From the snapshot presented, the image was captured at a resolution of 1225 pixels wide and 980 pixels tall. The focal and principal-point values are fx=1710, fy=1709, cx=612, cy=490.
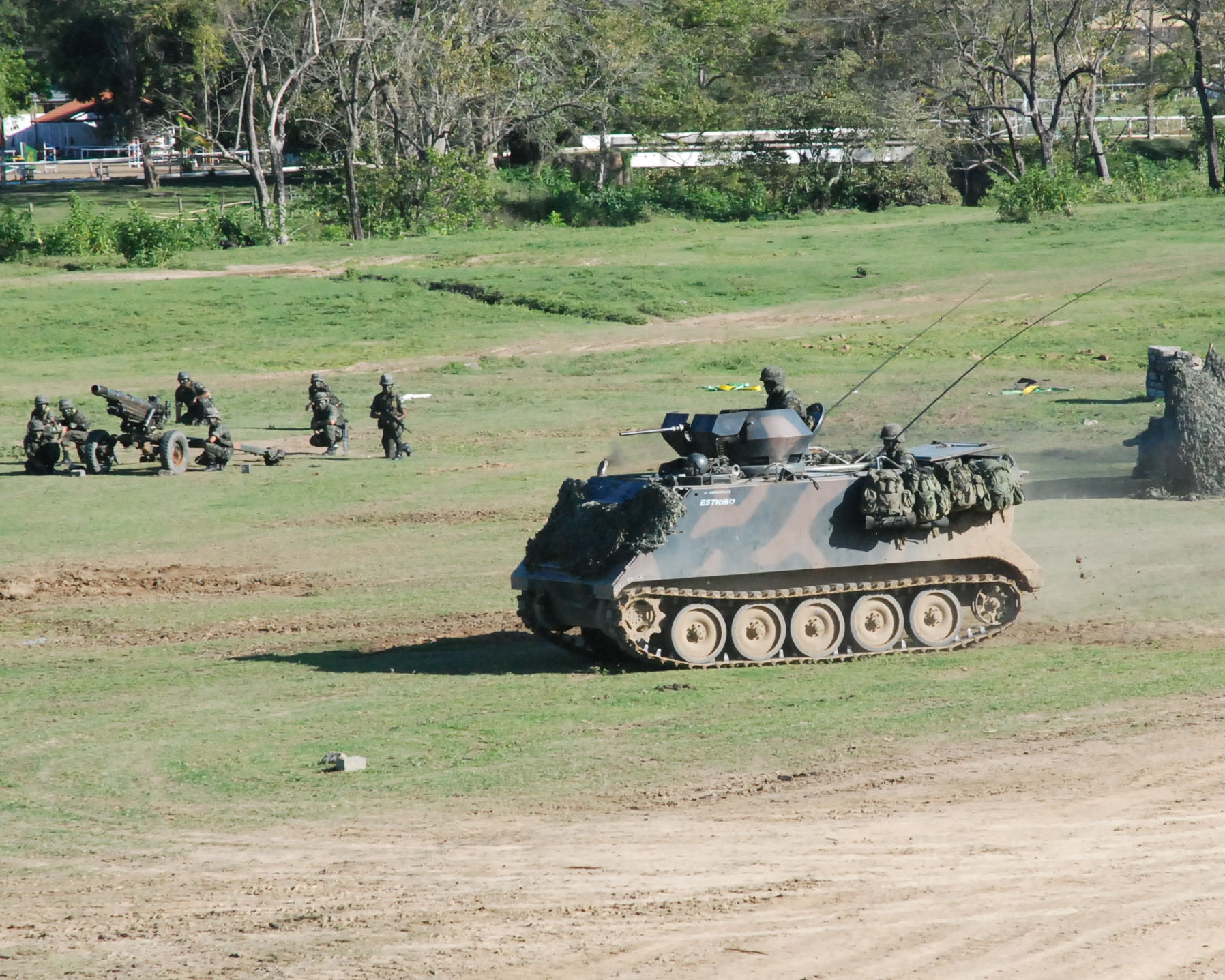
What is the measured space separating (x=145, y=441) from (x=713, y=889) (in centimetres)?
2113

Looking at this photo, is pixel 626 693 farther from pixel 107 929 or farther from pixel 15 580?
pixel 15 580

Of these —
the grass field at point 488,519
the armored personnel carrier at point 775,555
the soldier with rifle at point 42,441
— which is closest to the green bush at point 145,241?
the grass field at point 488,519

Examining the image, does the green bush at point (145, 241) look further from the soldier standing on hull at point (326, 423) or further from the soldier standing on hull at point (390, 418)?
the soldier standing on hull at point (390, 418)

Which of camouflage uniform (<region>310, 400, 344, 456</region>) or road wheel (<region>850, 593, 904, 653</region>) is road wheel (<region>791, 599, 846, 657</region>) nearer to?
road wheel (<region>850, 593, 904, 653</region>)

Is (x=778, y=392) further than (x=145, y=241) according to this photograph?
No

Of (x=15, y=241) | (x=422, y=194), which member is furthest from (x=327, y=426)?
(x=422, y=194)

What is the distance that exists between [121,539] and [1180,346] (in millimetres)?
23256

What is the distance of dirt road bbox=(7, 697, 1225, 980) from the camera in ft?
27.9

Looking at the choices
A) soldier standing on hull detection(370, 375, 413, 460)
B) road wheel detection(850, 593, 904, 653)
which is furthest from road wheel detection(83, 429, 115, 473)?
road wheel detection(850, 593, 904, 653)

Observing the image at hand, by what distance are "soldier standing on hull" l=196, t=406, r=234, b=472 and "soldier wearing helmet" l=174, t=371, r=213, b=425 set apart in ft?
0.34

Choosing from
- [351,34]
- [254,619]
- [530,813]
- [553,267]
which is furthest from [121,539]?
[351,34]

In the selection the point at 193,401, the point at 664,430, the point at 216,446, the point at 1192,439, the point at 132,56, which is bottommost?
the point at 216,446

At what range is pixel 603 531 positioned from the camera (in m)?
15.8

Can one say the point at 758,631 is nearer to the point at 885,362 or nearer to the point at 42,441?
the point at 885,362
